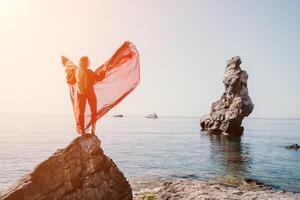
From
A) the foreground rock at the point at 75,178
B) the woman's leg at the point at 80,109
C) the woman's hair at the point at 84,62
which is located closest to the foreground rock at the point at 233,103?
the woman's leg at the point at 80,109

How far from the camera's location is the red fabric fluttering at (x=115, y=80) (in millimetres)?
13664

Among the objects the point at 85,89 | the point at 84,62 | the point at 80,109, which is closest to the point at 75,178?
the point at 80,109

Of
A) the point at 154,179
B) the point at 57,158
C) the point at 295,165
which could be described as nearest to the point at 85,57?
the point at 57,158

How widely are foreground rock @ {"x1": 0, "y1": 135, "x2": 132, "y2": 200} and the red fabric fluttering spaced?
201 cm

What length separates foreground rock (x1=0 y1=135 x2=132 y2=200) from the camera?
10805mm

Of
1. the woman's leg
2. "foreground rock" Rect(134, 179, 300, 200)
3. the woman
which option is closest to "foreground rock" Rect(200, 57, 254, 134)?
"foreground rock" Rect(134, 179, 300, 200)

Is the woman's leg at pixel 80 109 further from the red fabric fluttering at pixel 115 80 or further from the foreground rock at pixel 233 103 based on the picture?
the foreground rock at pixel 233 103

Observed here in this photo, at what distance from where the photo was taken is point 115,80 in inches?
548

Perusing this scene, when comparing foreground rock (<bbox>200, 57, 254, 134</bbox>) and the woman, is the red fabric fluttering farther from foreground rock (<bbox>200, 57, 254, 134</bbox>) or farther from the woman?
foreground rock (<bbox>200, 57, 254, 134</bbox>)

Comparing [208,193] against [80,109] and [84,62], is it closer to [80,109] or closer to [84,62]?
[80,109]

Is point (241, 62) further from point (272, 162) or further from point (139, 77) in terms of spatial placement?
point (139, 77)

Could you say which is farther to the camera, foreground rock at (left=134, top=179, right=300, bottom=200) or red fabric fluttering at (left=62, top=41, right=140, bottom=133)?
red fabric fluttering at (left=62, top=41, right=140, bottom=133)

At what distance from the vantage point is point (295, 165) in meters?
37.5

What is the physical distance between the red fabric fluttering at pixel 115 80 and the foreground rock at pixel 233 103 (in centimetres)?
6446
